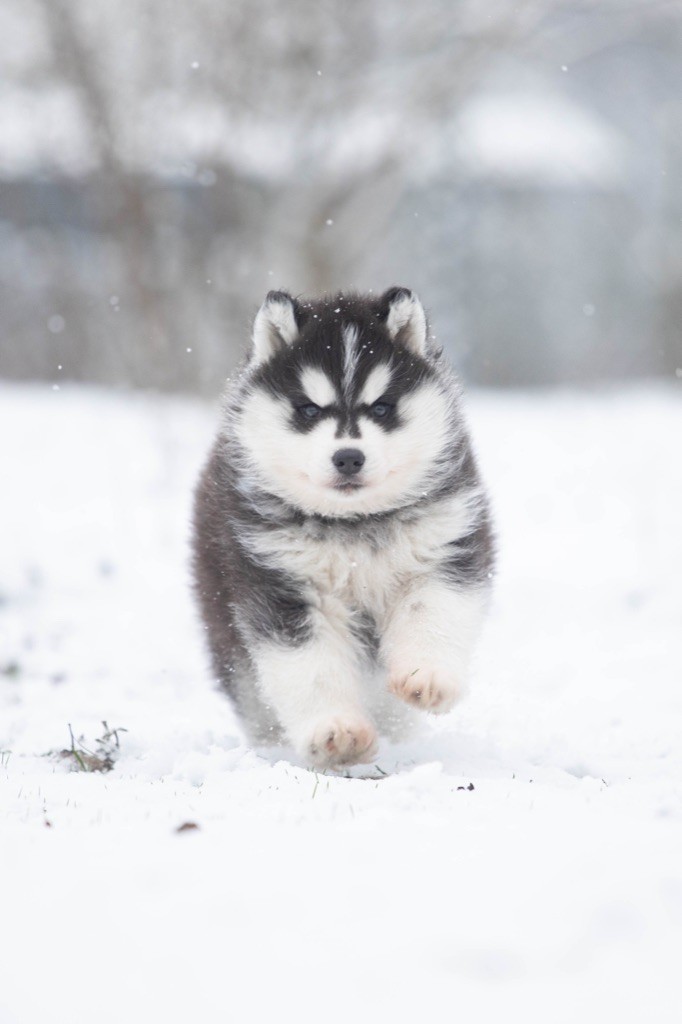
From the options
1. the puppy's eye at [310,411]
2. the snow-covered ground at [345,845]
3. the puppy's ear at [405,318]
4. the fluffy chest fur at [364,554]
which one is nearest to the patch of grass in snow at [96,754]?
the snow-covered ground at [345,845]

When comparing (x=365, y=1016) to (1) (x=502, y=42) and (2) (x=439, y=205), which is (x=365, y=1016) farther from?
(2) (x=439, y=205)

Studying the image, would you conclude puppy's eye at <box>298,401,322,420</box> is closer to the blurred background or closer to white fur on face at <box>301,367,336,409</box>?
white fur on face at <box>301,367,336,409</box>

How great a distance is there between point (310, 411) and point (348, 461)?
0.33 m

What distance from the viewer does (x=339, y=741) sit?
12.3 feet

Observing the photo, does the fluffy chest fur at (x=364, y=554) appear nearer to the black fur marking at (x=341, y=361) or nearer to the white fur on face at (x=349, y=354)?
the black fur marking at (x=341, y=361)

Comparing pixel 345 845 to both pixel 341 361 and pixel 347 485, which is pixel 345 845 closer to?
pixel 347 485

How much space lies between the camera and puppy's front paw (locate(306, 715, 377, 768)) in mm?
3750

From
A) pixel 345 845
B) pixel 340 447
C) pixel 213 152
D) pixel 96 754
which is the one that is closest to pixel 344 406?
pixel 340 447

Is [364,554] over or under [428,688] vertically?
over

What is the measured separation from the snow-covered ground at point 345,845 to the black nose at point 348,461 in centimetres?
98

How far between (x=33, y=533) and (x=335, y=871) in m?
7.31

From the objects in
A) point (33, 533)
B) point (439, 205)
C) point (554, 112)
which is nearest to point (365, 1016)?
point (33, 533)

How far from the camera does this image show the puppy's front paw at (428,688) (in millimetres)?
3793

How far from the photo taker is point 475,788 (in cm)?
342
